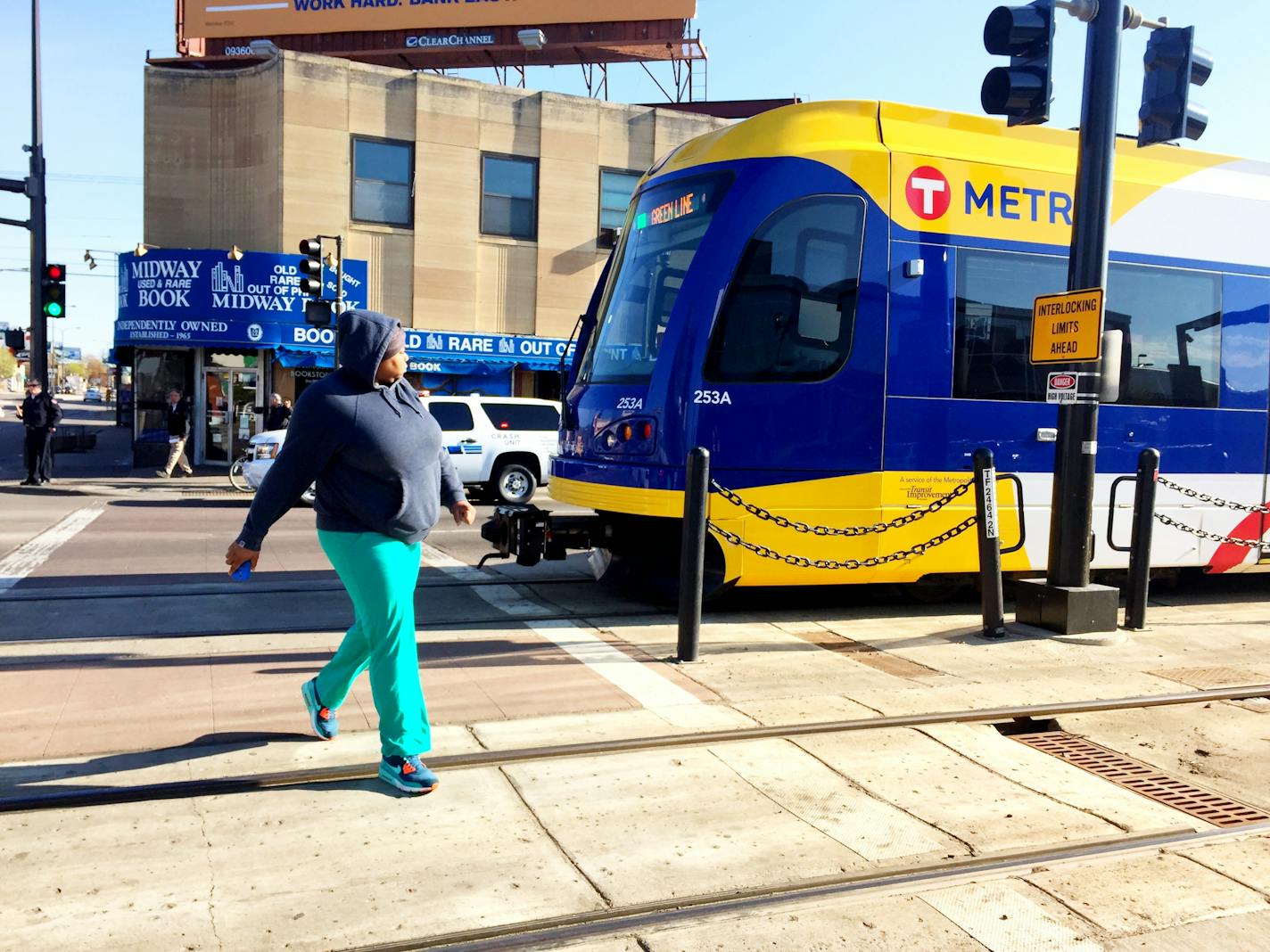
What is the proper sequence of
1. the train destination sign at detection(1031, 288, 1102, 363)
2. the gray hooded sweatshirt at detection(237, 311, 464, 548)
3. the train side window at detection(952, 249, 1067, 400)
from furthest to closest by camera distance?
the train side window at detection(952, 249, 1067, 400), the train destination sign at detection(1031, 288, 1102, 363), the gray hooded sweatshirt at detection(237, 311, 464, 548)

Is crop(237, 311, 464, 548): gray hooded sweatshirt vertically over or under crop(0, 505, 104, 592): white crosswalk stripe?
over

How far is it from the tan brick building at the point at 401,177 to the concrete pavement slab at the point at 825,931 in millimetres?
21403

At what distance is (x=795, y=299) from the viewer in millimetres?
7359

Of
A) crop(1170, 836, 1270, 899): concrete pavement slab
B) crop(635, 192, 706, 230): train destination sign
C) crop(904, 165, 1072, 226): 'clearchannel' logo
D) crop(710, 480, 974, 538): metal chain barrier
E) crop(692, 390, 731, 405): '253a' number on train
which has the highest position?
crop(904, 165, 1072, 226): 'clearchannel' logo

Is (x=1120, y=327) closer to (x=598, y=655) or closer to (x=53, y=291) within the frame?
(x=598, y=655)

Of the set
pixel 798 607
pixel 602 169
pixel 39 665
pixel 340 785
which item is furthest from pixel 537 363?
pixel 340 785

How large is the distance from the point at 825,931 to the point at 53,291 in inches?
796

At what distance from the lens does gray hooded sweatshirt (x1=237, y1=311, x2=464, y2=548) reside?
4.05m

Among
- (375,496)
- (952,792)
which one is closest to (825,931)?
(952,792)

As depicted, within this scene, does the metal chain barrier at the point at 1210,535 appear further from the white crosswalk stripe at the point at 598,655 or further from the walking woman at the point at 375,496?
the walking woman at the point at 375,496

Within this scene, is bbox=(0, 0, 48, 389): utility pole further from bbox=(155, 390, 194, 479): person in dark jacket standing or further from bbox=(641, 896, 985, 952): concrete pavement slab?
bbox=(641, 896, 985, 952): concrete pavement slab

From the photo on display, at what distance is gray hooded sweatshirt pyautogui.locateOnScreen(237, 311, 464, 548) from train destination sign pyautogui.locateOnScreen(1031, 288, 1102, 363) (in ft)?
16.2

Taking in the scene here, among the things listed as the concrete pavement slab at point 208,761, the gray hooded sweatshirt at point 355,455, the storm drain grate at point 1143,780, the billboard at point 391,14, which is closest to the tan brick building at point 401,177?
the billboard at point 391,14

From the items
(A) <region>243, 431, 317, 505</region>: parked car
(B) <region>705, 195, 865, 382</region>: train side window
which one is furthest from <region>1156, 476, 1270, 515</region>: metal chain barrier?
(A) <region>243, 431, 317, 505</region>: parked car
